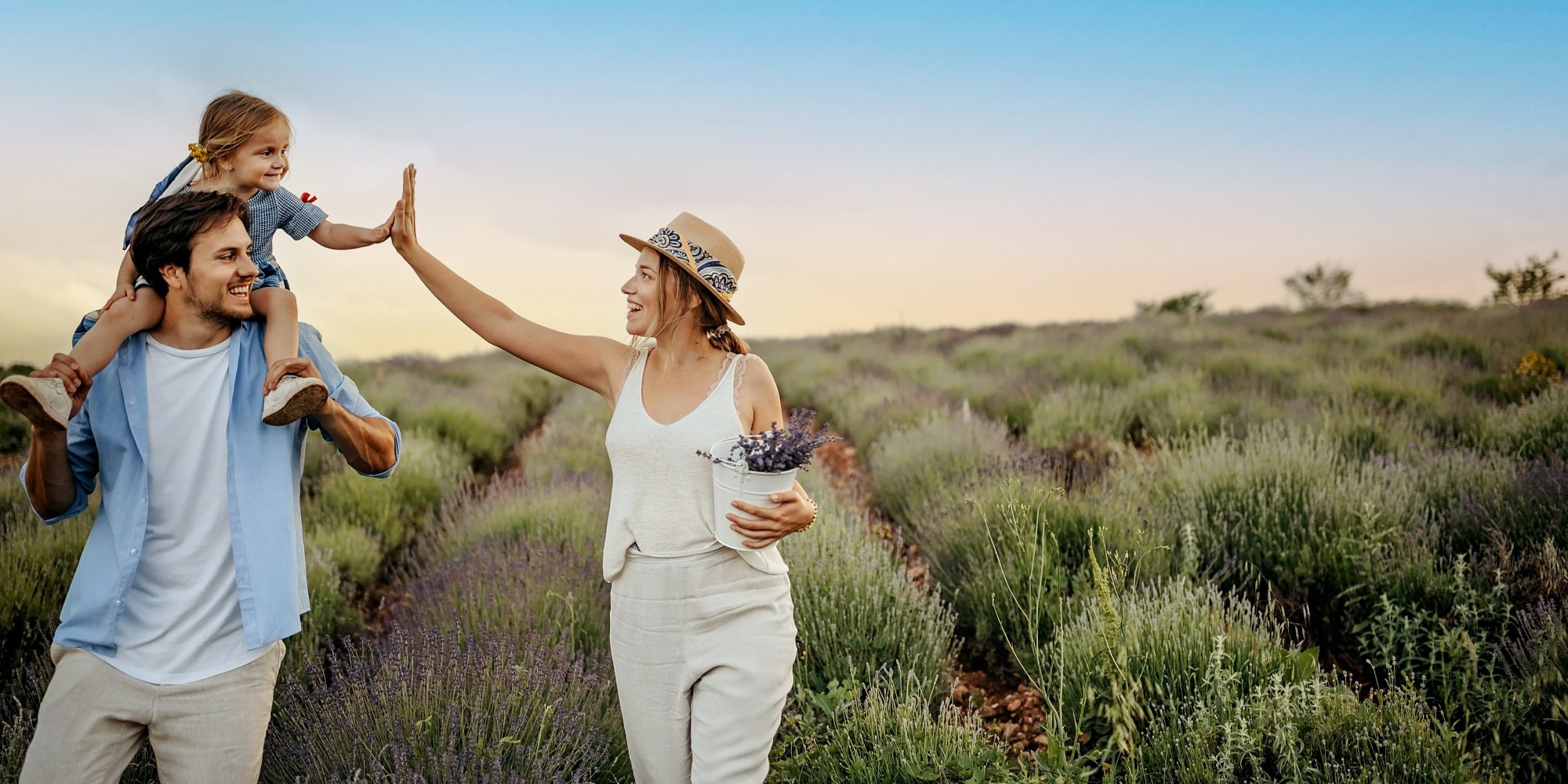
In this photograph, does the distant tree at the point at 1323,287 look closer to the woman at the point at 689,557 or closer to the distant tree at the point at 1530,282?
the distant tree at the point at 1530,282

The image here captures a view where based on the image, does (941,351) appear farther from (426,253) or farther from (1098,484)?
(426,253)

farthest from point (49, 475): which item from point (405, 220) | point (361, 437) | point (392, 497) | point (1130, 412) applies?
point (1130, 412)

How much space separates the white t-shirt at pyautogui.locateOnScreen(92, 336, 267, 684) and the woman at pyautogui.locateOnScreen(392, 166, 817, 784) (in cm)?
81

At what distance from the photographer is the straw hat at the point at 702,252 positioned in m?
2.50

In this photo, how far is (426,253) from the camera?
2.68 m

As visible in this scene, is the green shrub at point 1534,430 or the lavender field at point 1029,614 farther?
the green shrub at point 1534,430

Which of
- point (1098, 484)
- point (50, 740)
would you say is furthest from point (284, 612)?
point (1098, 484)

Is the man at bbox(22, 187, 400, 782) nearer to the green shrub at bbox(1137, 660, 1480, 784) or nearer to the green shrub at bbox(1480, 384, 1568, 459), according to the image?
the green shrub at bbox(1137, 660, 1480, 784)

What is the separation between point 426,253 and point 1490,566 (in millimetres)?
5026

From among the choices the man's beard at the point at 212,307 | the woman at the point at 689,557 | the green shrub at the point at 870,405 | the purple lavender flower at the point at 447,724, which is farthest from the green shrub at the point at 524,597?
the green shrub at the point at 870,405

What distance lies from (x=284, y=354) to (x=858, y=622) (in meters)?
2.67

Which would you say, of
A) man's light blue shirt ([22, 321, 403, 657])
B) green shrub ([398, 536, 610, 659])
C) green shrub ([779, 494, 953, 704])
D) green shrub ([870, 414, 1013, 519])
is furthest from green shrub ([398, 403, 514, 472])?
man's light blue shirt ([22, 321, 403, 657])

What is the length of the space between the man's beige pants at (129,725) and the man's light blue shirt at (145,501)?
0.08 meters

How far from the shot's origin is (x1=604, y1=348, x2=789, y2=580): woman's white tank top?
2398 mm
